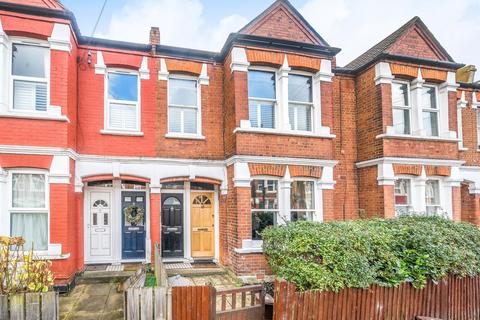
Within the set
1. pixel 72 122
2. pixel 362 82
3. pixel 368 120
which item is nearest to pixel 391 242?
pixel 368 120

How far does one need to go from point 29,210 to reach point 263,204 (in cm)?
596

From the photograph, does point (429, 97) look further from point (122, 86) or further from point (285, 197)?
point (122, 86)

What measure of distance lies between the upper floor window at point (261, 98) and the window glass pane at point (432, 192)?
597 cm

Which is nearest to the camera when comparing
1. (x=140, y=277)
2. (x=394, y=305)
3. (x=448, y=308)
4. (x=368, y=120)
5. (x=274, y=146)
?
(x=394, y=305)

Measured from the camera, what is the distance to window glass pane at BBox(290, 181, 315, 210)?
9625 millimetres

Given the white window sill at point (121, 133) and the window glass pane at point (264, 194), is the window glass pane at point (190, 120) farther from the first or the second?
the window glass pane at point (264, 194)

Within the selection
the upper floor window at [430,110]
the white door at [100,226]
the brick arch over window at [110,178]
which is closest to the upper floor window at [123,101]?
the brick arch over window at [110,178]

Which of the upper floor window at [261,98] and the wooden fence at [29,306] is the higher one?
the upper floor window at [261,98]

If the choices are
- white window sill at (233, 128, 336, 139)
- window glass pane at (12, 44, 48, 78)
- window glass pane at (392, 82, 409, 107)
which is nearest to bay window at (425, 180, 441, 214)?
window glass pane at (392, 82, 409, 107)

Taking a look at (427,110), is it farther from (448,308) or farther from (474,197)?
(448,308)

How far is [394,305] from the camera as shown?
6.09m

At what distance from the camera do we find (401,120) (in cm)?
1078

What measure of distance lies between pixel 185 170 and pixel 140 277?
11.2 feet

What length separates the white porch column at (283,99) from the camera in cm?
948
